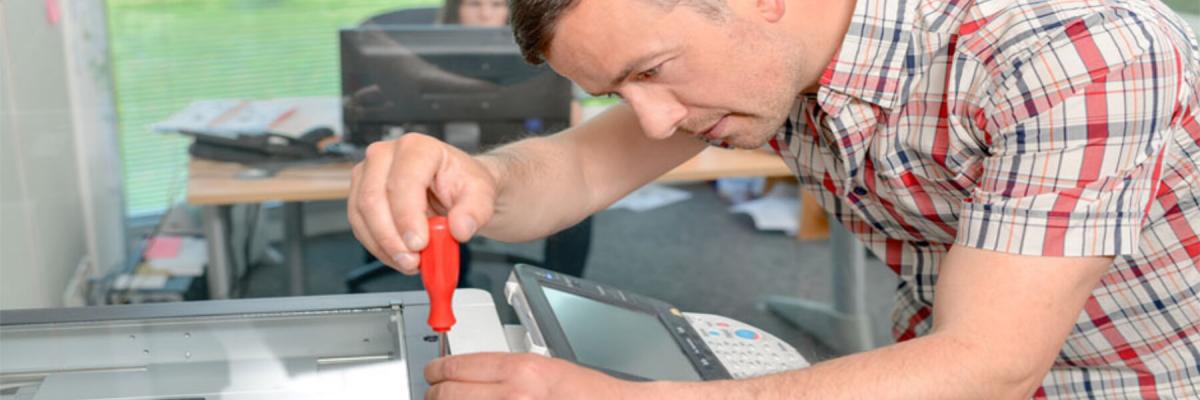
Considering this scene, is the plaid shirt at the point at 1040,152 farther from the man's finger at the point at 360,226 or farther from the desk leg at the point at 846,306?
the desk leg at the point at 846,306

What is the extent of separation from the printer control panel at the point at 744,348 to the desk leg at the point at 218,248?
158 centimetres

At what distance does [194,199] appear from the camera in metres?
2.22

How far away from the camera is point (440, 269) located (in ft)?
2.71

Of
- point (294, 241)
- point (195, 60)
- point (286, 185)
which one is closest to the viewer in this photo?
point (286, 185)

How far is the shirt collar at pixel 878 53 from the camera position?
3.18ft

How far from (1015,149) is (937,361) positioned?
16 cm

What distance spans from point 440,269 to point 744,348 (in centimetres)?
29

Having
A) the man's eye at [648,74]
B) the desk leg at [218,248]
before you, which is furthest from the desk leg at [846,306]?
→ the man's eye at [648,74]

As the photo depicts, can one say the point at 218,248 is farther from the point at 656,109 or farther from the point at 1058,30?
the point at 1058,30

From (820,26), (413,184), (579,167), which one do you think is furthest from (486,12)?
(413,184)

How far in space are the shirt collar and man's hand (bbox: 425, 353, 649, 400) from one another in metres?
0.33

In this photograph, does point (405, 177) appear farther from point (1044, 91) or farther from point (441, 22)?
point (441, 22)

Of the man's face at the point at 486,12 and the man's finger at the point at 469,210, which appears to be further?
the man's face at the point at 486,12

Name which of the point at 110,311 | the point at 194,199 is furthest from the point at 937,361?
the point at 194,199
